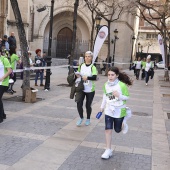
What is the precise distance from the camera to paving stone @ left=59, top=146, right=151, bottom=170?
4.72 m

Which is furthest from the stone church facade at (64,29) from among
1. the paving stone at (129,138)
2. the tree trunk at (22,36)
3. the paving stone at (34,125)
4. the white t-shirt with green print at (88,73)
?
the paving stone at (129,138)

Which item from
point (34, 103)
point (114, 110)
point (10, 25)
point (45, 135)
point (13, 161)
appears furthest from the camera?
point (10, 25)

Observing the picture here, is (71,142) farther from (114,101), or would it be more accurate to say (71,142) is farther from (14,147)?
(114,101)

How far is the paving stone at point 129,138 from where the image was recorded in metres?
6.02

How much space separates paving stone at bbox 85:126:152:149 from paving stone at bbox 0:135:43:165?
122cm

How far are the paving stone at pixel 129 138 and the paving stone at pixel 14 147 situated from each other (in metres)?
1.22

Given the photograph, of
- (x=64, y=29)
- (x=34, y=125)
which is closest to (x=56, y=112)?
(x=34, y=125)

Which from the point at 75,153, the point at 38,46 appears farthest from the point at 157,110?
the point at 38,46

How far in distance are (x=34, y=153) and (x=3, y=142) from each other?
2.79ft

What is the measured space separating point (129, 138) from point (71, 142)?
4.36ft

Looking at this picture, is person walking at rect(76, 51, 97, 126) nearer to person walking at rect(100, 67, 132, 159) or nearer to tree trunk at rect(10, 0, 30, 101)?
person walking at rect(100, 67, 132, 159)

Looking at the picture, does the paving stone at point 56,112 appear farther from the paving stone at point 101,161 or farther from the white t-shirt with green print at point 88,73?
the paving stone at point 101,161

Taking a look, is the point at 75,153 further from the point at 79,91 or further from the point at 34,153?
the point at 79,91

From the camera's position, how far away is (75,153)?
17.4 ft
